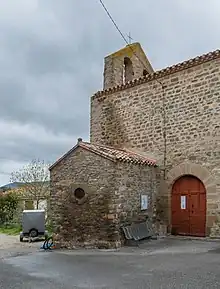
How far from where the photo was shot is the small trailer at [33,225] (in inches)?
572

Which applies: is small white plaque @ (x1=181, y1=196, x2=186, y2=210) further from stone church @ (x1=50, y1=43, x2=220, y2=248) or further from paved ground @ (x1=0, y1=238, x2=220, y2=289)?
paved ground @ (x1=0, y1=238, x2=220, y2=289)

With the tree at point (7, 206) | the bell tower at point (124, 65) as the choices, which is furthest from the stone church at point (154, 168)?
the tree at point (7, 206)

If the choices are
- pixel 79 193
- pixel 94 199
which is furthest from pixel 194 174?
pixel 79 193

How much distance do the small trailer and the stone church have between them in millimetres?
3895

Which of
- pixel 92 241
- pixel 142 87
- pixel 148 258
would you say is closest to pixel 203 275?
pixel 148 258

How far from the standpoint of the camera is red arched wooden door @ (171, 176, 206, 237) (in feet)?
37.4

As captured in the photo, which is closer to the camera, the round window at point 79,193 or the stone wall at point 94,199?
the stone wall at point 94,199

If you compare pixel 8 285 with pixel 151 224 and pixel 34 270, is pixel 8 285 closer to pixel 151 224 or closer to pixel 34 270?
pixel 34 270

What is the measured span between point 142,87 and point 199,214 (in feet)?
17.8

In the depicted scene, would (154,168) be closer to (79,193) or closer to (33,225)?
(79,193)

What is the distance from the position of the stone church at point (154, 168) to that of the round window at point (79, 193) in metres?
0.04

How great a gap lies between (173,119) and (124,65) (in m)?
5.08

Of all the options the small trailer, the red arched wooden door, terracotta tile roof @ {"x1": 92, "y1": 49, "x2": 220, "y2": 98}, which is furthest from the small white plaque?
the small trailer

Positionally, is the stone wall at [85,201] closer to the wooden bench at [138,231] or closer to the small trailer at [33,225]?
the wooden bench at [138,231]
